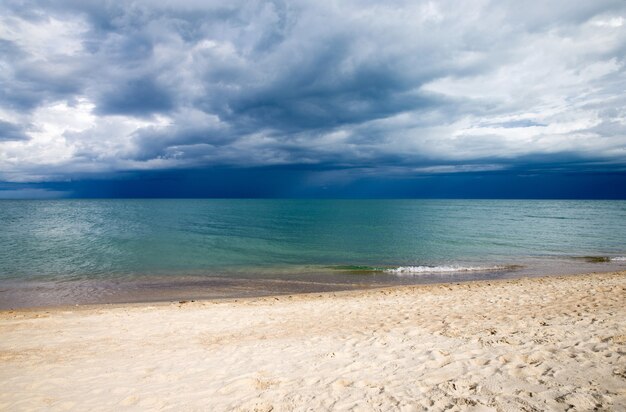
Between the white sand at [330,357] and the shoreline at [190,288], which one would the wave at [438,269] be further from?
the white sand at [330,357]

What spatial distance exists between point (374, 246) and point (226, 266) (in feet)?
54.4

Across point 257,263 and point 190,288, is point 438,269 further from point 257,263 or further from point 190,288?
point 190,288

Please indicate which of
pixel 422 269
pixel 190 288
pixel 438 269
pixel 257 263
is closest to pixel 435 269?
pixel 438 269

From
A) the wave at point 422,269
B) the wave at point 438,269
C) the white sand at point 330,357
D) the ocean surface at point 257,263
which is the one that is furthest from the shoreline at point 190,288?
the white sand at point 330,357

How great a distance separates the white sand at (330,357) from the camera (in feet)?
20.1

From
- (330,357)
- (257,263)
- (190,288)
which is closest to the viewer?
(330,357)

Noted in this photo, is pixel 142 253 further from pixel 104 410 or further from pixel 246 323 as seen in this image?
pixel 104 410

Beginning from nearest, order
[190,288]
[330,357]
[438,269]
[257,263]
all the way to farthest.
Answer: [330,357], [190,288], [438,269], [257,263]

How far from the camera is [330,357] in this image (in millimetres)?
8125

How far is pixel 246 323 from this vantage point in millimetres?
11984

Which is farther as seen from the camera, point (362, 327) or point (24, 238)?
point (24, 238)

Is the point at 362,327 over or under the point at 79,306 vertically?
over

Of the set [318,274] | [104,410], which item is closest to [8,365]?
[104,410]

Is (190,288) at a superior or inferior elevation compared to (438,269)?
superior
